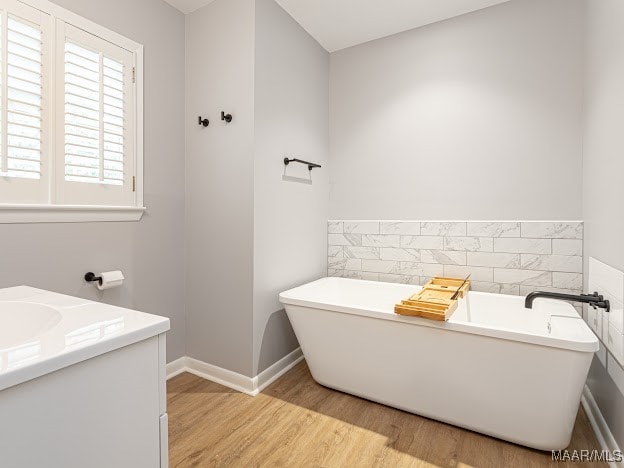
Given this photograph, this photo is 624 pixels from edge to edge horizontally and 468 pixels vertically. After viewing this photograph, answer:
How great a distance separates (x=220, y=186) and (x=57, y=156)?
34.5 inches

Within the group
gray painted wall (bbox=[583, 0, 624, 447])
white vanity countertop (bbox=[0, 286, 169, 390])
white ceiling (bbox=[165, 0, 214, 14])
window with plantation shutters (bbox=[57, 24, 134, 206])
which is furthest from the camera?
white ceiling (bbox=[165, 0, 214, 14])

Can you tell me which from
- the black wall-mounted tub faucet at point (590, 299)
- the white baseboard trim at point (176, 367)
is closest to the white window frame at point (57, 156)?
the white baseboard trim at point (176, 367)

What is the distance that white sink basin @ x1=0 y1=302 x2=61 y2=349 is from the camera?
998mm

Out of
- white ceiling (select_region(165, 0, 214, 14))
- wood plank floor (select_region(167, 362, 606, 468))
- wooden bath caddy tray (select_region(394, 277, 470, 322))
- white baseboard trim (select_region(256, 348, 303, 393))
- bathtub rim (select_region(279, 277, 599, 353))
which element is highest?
white ceiling (select_region(165, 0, 214, 14))

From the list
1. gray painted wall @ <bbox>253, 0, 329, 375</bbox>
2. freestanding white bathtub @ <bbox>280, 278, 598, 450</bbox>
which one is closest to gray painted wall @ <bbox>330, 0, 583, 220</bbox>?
gray painted wall @ <bbox>253, 0, 329, 375</bbox>

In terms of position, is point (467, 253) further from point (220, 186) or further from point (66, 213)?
point (66, 213)

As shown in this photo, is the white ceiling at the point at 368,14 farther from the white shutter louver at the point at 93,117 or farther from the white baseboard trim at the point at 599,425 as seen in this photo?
the white baseboard trim at the point at 599,425

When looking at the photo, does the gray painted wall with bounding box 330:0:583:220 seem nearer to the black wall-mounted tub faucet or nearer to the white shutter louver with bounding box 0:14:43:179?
the black wall-mounted tub faucet

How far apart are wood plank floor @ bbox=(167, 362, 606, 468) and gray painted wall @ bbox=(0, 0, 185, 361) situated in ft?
2.26

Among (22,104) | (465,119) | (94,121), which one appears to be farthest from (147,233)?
(465,119)

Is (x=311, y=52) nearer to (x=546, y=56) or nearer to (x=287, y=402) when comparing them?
(x=546, y=56)

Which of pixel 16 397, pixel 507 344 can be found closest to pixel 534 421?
pixel 507 344

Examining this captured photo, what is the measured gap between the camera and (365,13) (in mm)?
2396

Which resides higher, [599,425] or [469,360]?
[469,360]
